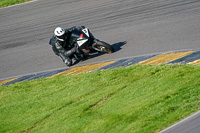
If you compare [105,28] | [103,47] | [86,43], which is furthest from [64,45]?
[105,28]

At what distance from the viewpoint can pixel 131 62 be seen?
498 inches

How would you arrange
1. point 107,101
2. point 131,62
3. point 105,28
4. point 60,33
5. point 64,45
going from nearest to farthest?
1. point 107,101
2. point 131,62
3. point 60,33
4. point 64,45
5. point 105,28

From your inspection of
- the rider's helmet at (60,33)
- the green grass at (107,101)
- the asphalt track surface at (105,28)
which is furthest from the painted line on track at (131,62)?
the rider's helmet at (60,33)

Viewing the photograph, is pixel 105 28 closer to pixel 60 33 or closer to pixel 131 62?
pixel 60 33

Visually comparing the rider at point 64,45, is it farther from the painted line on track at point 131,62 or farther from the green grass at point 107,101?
the green grass at point 107,101

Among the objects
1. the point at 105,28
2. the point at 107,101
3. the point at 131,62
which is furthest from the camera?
the point at 105,28

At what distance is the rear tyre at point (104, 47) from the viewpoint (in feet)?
45.9

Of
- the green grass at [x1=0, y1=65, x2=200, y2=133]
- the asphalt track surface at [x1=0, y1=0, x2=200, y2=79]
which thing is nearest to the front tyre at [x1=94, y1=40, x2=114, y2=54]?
the asphalt track surface at [x1=0, y1=0, x2=200, y2=79]

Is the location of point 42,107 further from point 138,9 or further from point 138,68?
point 138,9

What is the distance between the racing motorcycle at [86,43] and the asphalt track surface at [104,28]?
0.26 metres

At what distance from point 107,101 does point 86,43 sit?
14.6 feet

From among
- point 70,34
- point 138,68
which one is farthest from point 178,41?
point 70,34

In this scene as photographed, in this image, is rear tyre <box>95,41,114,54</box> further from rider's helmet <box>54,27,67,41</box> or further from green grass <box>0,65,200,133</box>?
green grass <box>0,65,200,133</box>

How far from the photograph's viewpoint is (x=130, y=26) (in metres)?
16.2
